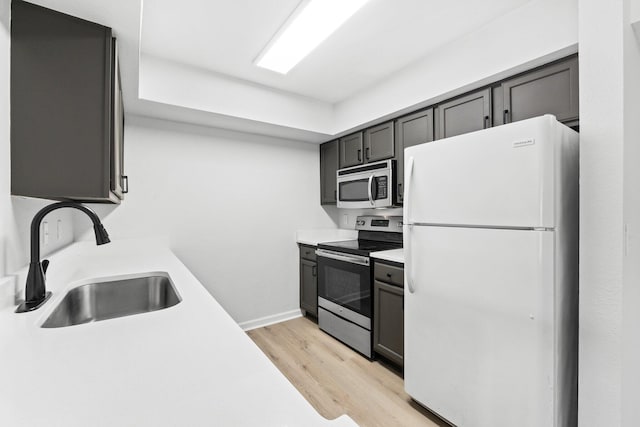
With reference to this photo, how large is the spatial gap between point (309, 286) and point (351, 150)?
1570 mm

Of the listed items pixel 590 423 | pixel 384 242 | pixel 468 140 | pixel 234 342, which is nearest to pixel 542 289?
pixel 590 423

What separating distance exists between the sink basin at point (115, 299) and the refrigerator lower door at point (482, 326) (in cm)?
133

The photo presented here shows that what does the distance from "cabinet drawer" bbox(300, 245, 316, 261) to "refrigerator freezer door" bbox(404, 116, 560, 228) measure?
5.26 ft

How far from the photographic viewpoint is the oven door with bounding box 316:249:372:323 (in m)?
2.49

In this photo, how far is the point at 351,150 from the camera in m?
3.21

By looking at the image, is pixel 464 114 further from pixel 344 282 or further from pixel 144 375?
pixel 144 375

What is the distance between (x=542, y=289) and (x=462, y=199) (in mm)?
527

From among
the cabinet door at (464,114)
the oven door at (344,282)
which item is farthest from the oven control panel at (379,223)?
the cabinet door at (464,114)

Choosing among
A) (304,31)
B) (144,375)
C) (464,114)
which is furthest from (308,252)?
(144,375)

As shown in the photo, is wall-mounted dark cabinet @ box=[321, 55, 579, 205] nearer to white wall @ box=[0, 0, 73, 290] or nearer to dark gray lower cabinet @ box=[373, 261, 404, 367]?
dark gray lower cabinet @ box=[373, 261, 404, 367]

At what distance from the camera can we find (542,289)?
1.26m

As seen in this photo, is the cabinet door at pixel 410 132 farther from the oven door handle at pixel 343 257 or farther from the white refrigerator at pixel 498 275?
the white refrigerator at pixel 498 275

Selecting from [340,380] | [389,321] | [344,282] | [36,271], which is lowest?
[340,380]

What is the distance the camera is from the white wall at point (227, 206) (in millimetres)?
2654
